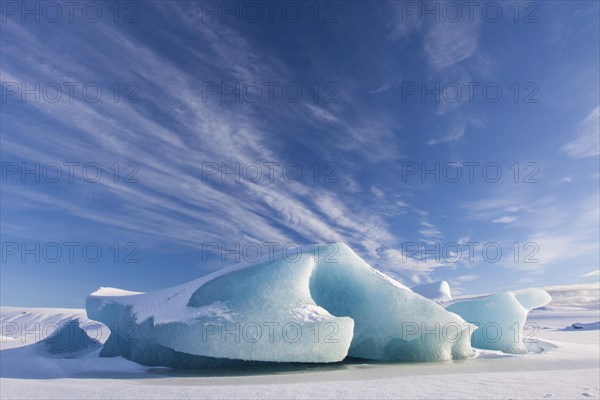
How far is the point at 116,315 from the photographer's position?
25.4 feet

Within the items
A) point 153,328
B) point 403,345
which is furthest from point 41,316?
point 403,345

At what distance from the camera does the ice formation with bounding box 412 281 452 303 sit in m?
13.5

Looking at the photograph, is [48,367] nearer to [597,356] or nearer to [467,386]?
[467,386]

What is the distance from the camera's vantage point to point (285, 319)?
596cm

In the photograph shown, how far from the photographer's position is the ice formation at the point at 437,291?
13.5 m

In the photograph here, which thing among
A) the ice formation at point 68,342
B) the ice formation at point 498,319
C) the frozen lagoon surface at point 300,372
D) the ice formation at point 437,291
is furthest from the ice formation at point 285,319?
the ice formation at point 437,291

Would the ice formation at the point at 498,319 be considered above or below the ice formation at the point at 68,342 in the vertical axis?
above

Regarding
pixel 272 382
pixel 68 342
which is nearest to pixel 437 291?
pixel 272 382

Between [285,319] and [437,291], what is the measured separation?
9.47 metres

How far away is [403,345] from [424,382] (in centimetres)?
325

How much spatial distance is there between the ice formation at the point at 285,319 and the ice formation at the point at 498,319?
164cm

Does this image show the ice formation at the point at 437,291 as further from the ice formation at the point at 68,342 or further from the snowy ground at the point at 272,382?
the ice formation at the point at 68,342

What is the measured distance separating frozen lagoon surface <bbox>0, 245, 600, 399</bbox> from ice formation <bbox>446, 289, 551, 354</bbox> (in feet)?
0.65

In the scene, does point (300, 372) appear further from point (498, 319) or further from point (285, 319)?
point (498, 319)
